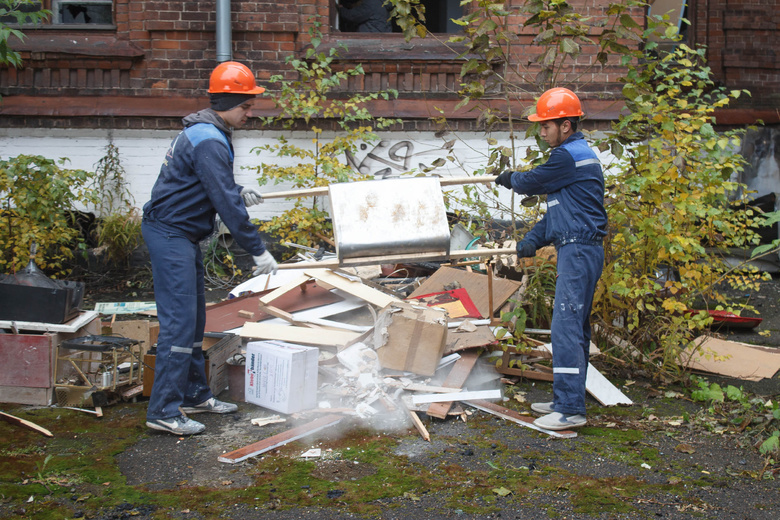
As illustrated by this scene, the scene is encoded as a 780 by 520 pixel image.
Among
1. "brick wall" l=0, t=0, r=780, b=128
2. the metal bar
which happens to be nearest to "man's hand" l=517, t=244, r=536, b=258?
the metal bar

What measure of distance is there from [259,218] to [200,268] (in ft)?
12.6

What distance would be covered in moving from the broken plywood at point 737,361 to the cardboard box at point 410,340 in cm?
186

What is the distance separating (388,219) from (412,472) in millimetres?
1497

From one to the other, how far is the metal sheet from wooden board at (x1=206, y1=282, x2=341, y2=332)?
1.44m

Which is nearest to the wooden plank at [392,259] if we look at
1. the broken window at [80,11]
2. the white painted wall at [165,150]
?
the white painted wall at [165,150]

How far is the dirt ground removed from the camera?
9.96 ft

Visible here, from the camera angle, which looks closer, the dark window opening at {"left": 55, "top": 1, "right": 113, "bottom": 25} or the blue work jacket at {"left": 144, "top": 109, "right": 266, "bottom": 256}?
the blue work jacket at {"left": 144, "top": 109, "right": 266, "bottom": 256}

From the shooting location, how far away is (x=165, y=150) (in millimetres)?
7789

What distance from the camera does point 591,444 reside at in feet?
12.4

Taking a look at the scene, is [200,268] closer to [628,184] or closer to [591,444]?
[591,444]

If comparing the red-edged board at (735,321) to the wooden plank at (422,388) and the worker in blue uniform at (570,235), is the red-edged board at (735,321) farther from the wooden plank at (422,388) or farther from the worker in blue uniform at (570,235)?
the wooden plank at (422,388)

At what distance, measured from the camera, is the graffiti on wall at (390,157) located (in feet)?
26.1

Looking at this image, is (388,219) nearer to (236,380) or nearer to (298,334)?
(298,334)

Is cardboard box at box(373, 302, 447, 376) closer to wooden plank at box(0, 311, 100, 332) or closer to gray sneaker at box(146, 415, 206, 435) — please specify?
gray sneaker at box(146, 415, 206, 435)
